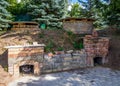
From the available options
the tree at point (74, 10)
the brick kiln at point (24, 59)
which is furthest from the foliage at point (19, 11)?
the brick kiln at point (24, 59)

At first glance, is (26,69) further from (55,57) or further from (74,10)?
(74,10)

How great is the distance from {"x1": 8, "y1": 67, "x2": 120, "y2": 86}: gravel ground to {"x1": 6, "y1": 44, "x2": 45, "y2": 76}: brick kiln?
44cm

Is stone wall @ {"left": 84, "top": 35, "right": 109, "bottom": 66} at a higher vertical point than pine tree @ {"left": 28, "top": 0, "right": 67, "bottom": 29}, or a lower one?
lower

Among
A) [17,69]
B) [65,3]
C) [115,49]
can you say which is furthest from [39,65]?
[65,3]

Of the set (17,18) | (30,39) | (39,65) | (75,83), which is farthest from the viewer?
(17,18)

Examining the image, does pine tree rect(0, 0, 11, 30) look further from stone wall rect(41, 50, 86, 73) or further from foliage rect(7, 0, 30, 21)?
stone wall rect(41, 50, 86, 73)

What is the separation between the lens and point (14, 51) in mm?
6500

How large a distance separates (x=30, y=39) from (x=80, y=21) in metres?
3.19

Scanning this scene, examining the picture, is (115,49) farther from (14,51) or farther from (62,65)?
(14,51)

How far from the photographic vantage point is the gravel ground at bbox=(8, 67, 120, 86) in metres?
5.87

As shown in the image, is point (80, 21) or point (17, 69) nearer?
point (17, 69)

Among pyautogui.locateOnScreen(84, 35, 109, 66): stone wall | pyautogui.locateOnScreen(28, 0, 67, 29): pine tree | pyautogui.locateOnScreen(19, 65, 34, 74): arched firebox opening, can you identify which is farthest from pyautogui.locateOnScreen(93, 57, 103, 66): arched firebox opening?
pyautogui.locateOnScreen(28, 0, 67, 29): pine tree

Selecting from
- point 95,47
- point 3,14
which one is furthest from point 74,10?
point 95,47

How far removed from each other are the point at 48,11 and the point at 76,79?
24.3 feet
